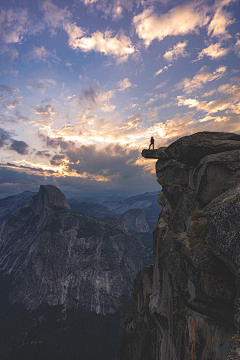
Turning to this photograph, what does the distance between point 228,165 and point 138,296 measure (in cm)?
5946

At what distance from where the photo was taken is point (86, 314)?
191875 mm

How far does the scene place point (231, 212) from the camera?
10883mm

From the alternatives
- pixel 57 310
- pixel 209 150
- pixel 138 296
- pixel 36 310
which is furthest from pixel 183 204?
pixel 36 310

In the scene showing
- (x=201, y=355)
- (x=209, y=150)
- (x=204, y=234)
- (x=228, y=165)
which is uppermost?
(x=209, y=150)

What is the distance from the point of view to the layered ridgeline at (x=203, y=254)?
37.2ft

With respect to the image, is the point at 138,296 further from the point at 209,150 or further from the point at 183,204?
the point at 209,150

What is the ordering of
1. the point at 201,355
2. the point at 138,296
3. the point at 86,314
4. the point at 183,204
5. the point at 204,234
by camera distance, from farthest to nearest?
the point at 86,314 < the point at 138,296 < the point at 183,204 < the point at 204,234 < the point at 201,355

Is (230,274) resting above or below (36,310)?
above

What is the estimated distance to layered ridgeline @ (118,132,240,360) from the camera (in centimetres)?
1135

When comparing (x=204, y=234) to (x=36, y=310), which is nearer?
(x=204, y=234)

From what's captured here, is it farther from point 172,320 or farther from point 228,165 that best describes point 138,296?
point 228,165


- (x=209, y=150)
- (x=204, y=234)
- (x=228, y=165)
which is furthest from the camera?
(x=209, y=150)

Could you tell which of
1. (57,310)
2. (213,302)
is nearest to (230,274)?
(213,302)

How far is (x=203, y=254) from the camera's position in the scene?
1289cm
